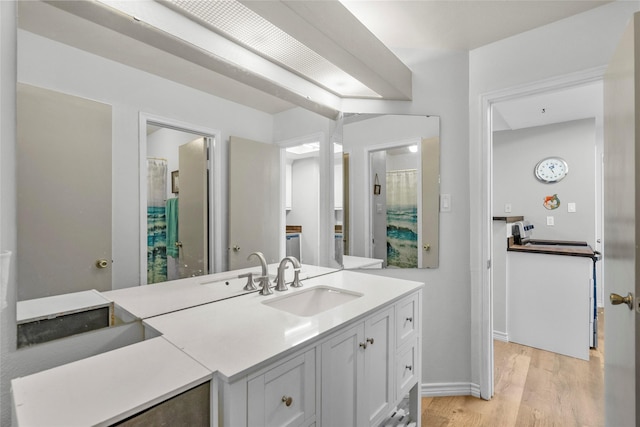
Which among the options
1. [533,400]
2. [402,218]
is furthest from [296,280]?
[533,400]

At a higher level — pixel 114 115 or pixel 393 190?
pixel 114 115

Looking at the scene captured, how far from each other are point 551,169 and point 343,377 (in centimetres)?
405

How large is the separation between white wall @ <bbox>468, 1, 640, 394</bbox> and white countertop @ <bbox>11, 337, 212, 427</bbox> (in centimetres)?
186

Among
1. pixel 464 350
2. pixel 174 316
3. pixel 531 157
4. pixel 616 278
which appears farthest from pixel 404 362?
pixel 531 157

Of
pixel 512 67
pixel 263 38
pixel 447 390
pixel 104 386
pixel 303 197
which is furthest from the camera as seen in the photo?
pixel 447 390

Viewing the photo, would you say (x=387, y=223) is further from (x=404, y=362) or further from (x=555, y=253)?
(x=555, y=253)

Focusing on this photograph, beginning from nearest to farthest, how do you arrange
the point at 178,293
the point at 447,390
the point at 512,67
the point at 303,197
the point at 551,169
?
the point at 178,293
the point at 303,197
the point at 512,67
the point at 447,390
the point at 551,169

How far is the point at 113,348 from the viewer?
0.99 m

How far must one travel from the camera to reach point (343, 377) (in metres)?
1.18

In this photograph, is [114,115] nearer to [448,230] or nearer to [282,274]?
[282,274]

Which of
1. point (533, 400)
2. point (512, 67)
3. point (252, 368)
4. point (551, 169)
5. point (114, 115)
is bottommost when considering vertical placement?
point (533, 400)

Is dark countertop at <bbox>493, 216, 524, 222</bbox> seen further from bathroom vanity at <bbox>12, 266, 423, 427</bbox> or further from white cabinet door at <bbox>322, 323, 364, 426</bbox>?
white cabinet door at <bbox>322, 323, 364, 426</bbox>

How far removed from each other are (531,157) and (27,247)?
4.79 meters

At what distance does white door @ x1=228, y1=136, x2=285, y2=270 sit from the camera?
1387 mm
